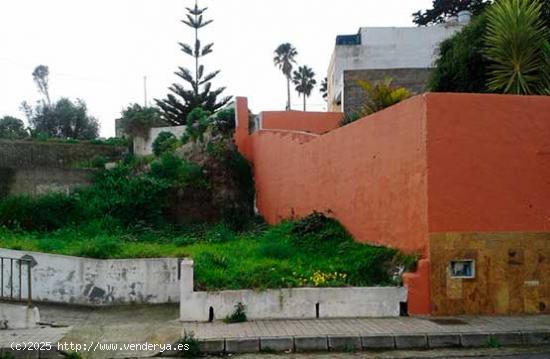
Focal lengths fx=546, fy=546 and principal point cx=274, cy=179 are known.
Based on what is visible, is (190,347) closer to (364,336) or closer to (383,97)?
(364,336)

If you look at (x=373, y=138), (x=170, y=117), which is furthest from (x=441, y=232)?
(x=170, y=117)

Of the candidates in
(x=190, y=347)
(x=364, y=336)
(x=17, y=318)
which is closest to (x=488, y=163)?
(x=364, y=336)

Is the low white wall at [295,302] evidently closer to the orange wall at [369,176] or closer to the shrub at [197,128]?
the orange wall at [369,176]

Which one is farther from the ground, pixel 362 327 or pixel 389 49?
pixel 389 49

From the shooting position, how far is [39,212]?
1741 centimetres

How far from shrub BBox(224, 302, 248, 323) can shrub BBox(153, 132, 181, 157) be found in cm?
1410

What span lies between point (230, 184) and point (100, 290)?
892 centimetres

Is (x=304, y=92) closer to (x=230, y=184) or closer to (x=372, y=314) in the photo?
(x=230, y=184)

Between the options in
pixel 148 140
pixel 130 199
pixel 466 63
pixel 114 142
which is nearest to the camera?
pixel 466 63

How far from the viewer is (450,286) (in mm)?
9383

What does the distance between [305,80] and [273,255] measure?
48.7 metres

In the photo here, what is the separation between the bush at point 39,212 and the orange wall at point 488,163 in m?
12.5

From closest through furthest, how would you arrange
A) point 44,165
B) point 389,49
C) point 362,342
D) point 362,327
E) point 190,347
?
point 190,347 → point 362,342 → point 362,327 → point 44,165 → point 389,49

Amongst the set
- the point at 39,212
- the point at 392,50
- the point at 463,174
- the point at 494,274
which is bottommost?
the point at 494,274
